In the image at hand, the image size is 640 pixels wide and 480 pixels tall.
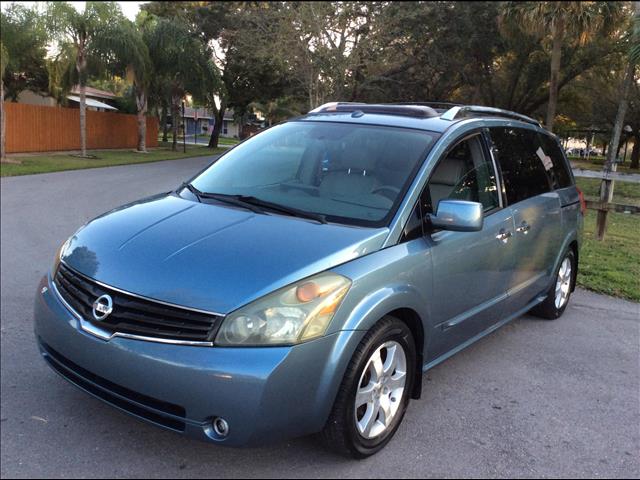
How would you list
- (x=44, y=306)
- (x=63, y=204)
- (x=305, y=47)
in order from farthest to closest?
(x=305, y=47) < (x=63, y=204) < (x=44, y=306)

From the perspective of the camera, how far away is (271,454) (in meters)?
2.84

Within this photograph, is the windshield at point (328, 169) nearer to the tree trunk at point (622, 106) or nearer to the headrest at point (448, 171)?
the headrest at point (448, 171)

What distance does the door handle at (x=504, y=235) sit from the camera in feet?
12.9

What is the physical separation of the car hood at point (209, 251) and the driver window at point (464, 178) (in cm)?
64

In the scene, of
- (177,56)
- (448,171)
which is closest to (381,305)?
(448,171)

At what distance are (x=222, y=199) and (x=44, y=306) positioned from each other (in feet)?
3.90

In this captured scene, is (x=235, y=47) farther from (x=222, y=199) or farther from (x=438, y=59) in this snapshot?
(x=222, y=199)

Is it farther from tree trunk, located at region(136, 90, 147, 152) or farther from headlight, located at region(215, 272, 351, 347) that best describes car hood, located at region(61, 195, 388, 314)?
tree trunk, located at region(136, 90, 147, 152)

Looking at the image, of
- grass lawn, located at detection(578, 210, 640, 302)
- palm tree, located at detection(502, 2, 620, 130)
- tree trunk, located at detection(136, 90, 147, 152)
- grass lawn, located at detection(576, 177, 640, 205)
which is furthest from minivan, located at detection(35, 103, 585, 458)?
tree trunk, located at detection(136, 90, 147, 152)

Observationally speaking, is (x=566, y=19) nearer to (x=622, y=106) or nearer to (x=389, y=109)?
(x=622, y=106)

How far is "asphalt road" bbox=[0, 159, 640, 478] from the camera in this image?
9.11 feet

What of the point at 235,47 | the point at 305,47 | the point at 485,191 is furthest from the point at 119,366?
the point at 235,47

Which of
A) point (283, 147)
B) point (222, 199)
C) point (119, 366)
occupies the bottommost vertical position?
point (119, 366)

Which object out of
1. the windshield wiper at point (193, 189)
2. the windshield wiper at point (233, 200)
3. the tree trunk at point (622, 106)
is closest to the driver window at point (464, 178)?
the windshield wiper at point (233, 200)
